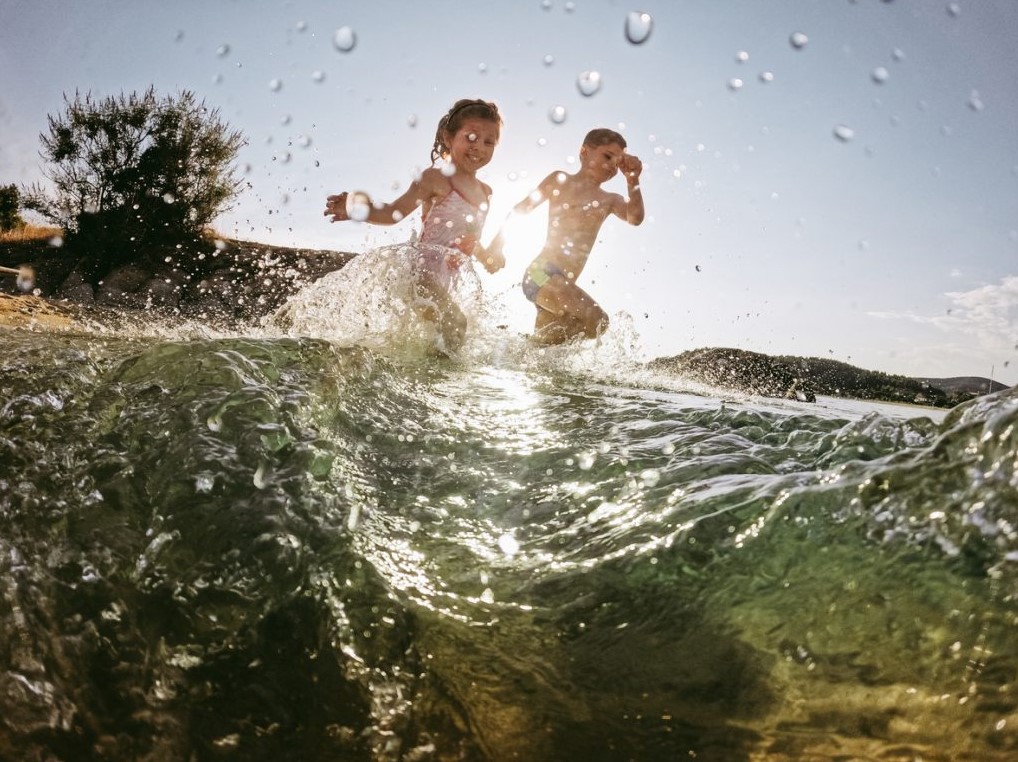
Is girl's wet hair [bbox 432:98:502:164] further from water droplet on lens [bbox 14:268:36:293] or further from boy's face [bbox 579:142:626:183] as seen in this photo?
water droplet on lens [bbox 14:268:36:293]

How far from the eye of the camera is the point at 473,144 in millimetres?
5992

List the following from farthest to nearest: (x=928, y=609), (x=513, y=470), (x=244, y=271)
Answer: (x=244, y=271) → (x=513, y=470) → (x=928, y=609)

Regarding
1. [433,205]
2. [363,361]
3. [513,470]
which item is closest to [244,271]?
[433,205]

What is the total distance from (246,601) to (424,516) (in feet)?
1.78

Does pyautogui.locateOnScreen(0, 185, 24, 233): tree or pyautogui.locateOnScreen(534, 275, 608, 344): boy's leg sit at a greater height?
pyautogui.locateOnScreen(0, 185, 24, 233): tree

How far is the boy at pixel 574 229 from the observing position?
6.58 metres

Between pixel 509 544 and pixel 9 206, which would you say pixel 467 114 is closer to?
pixel 509 544

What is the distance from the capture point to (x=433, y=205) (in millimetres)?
5996

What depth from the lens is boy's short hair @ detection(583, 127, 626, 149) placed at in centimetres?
670

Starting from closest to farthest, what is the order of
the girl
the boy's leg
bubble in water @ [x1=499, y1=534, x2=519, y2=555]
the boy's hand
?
1. bubble in water @ [x1=499, y1=534, x2=519, y2=555]
2. the girl
3. the boy's hand
4. the boy's leg

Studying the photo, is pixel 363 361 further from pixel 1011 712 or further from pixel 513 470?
pixel 1011 712

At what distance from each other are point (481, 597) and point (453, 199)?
16.6ft

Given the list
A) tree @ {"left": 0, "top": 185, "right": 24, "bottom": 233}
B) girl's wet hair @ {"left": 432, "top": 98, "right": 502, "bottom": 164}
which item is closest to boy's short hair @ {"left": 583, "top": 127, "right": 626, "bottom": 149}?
girl's wet hair @ {"left": 432, "top": 98, "right": 502, "bottom": 164}

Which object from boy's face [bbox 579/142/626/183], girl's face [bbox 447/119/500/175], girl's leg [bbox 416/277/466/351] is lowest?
girl's leg [bbox 416/277/466/351]
